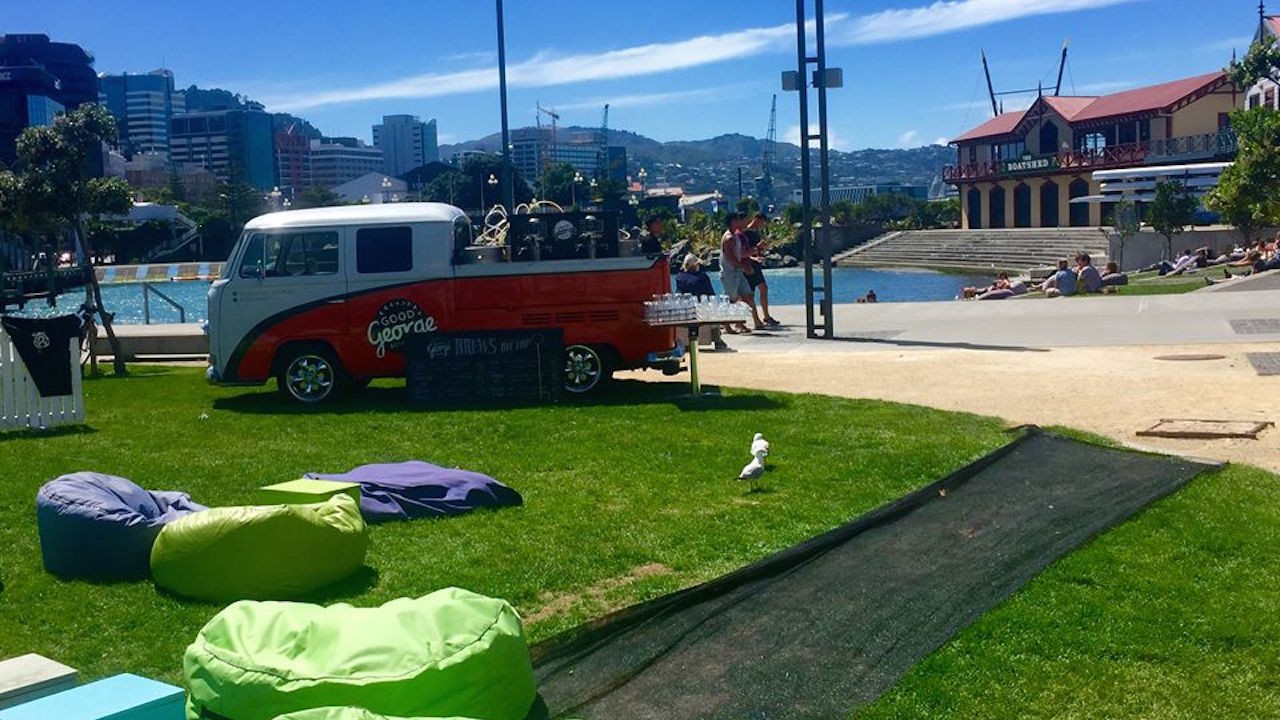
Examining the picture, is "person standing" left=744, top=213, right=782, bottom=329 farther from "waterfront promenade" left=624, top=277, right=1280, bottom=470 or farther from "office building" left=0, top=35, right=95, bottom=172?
"office building" left=0, top=35, right=95, bottom=172

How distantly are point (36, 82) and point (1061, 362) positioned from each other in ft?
429

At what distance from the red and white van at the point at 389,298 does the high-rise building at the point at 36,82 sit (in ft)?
231

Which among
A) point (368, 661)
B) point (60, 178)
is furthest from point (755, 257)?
point (368, 661)

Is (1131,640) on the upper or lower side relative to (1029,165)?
lower

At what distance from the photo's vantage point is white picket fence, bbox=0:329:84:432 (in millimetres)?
13383

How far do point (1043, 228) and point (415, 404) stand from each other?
223ft

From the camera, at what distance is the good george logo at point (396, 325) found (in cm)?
1501

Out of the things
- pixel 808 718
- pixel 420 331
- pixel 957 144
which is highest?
pixel 957 144

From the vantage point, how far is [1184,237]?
5091 centimetres

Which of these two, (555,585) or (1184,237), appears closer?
(555,585)

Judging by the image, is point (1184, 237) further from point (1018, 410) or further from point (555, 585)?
point (555, 585)

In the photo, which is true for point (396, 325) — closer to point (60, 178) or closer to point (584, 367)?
point (584, 367)

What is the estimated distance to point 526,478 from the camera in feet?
34.0

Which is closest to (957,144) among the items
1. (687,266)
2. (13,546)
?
(687,266)
